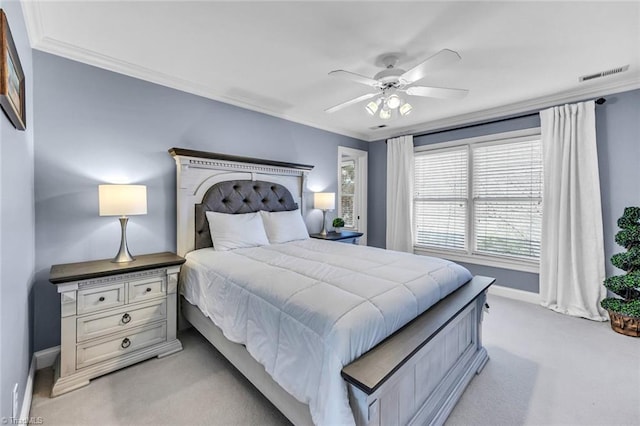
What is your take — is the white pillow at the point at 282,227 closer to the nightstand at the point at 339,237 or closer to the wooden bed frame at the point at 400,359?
the nightstand at the point at 339,237

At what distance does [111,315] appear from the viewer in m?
2.04

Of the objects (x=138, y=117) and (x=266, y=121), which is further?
Answer: (x=266, y=121)

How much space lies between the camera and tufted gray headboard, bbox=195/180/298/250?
287 centimetres

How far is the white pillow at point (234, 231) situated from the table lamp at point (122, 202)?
68 cm

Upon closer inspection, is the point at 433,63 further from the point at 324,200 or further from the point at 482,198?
the point at 482,198

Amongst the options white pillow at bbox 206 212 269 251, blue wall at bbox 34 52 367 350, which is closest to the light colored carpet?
blue wall at bbox 34 52 367 350

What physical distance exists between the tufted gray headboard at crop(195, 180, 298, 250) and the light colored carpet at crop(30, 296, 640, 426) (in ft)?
3.59

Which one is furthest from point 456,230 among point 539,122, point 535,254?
point 539,122

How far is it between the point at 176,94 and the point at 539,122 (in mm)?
4272

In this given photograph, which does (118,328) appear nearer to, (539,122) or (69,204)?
(69,204)

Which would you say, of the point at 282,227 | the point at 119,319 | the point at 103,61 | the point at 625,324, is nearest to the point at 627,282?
the point at 625,324

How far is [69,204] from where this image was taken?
7.32 feet

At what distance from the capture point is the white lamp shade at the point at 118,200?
6.91 ft

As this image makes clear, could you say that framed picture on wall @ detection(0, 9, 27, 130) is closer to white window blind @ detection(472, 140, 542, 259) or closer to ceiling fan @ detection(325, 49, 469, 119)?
ceiling fan @ detection(325, 49, 469, 119)
